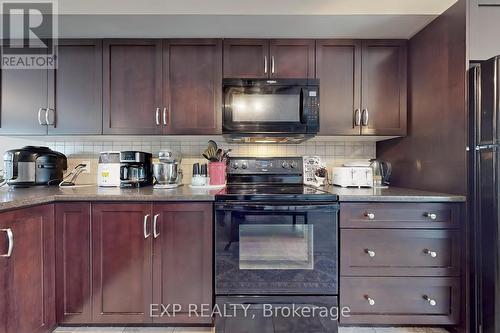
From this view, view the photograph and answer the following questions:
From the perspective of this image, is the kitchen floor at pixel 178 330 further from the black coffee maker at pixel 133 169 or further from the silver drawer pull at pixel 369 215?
the black coffee maker at pixel 133 169

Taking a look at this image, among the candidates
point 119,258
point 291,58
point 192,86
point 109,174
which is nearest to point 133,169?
point 109,174

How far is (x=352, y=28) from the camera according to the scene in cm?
182

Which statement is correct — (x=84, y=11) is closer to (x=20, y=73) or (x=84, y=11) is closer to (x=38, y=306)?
(x=20, y=73)

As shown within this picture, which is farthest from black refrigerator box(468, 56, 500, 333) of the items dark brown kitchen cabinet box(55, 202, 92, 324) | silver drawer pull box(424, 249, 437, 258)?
dark brown kitchen cabinet box(55, 202, 92, 324)

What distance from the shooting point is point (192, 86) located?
77.2 inches

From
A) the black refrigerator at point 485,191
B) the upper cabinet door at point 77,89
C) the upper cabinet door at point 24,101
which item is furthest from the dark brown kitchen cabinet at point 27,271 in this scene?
the black refrigerator at point 485,191

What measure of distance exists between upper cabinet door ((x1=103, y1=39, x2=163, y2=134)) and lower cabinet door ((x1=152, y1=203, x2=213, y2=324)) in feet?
2.41

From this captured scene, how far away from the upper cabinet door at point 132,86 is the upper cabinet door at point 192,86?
2.9 inches

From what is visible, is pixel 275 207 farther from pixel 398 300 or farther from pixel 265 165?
pixel 398 300

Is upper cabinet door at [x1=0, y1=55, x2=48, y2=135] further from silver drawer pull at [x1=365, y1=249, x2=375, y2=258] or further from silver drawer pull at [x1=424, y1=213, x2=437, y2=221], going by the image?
silver drawer pull at [x1=424, y1=213, x2=437, y2=221]

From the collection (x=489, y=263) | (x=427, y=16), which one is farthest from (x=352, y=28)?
(x=489, y=263)

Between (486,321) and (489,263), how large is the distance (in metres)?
0.33

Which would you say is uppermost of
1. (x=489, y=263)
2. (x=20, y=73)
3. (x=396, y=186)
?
(x=20, y=73)

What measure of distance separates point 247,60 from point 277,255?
1.39 metres
